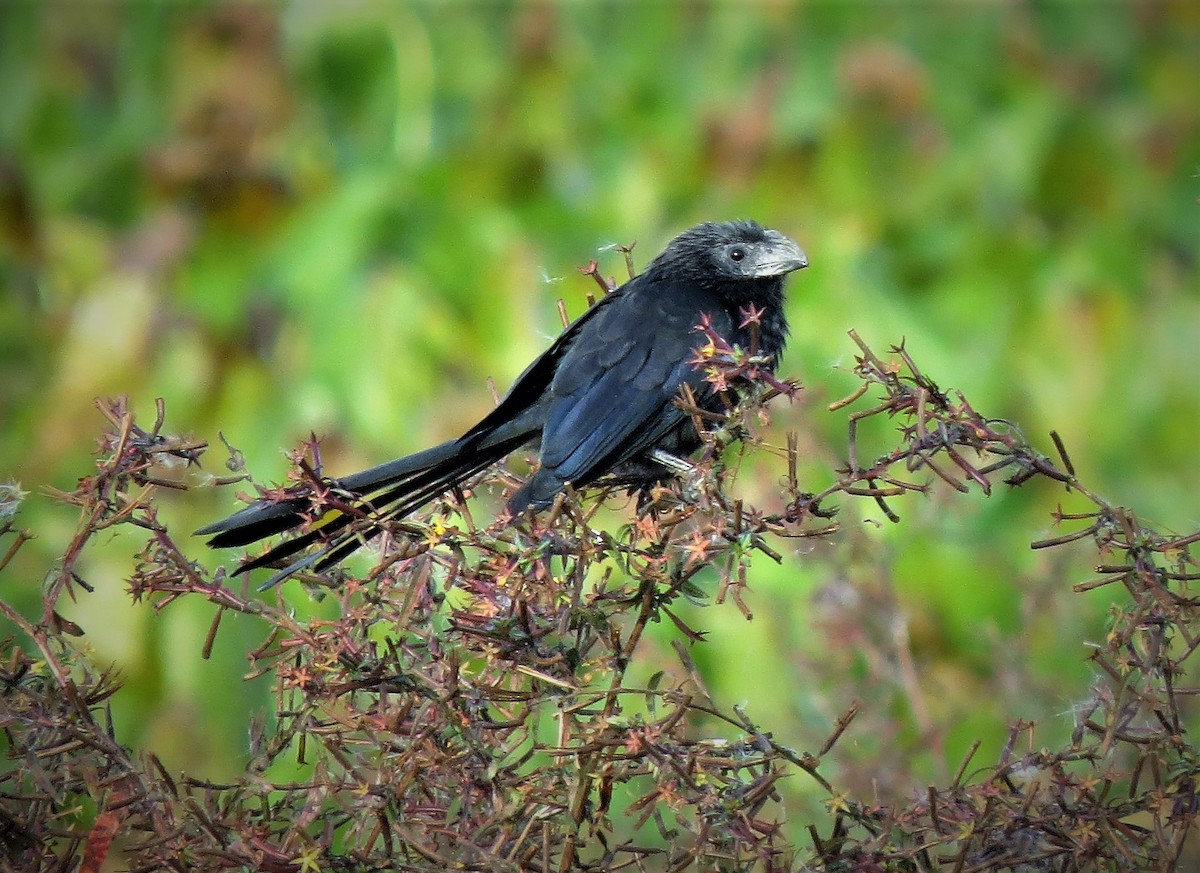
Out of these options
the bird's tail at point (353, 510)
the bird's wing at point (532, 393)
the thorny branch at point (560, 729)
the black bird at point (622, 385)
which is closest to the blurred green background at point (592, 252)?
the black bird at point (622, 385)

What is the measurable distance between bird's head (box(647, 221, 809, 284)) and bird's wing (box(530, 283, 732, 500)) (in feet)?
0.72

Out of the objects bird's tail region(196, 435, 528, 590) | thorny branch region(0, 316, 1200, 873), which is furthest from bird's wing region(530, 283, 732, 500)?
thorny branch region(0, 316, 1200, 873)

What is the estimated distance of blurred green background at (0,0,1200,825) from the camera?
3.66 metres

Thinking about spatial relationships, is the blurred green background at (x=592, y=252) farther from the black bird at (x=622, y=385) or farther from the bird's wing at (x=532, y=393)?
the bird's wing at (x=532, y=393)

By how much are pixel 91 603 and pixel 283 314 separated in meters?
1.48

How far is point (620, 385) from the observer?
2.55 m

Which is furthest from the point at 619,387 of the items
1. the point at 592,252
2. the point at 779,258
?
the point at 592,252

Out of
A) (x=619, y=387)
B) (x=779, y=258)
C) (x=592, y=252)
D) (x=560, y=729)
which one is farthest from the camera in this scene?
(x=592, y=252)

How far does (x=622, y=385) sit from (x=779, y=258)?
0.57m

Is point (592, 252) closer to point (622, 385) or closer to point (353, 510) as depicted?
point (622, 385)

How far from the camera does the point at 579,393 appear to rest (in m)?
2.56

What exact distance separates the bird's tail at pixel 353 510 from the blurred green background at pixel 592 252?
691mm

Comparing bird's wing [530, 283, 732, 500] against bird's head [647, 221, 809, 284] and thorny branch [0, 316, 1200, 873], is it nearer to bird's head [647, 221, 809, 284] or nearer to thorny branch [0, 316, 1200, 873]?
bird's head [647, 221, 809, 284]

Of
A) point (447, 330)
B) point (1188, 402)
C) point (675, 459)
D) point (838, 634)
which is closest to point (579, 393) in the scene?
point (675, 459)
